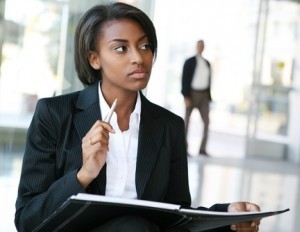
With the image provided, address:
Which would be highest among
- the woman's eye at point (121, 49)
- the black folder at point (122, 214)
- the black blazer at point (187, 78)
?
the black blazer at point (187, 78)

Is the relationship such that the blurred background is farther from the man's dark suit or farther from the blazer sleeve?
the blazer sleeve

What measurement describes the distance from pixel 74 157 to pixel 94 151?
181 millimetres

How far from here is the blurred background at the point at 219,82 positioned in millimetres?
5777

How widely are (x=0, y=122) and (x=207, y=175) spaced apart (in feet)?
8.01

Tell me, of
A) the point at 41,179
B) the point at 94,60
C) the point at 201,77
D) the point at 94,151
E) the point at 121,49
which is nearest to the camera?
the point at 94,151

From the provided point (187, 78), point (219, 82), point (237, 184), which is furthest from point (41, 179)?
point (219, 82)

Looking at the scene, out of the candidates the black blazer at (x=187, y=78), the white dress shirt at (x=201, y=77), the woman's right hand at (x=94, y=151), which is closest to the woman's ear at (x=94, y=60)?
the woman's right hand at (x=94, y=151)

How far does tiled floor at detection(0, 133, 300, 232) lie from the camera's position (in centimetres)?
475

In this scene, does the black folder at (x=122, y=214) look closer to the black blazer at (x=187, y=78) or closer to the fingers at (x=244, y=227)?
the fingers at (x=244, y=227)

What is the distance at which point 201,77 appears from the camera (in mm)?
9508

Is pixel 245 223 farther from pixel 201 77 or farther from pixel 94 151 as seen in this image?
pixel 201 77

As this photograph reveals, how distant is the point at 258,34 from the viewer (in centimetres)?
1123

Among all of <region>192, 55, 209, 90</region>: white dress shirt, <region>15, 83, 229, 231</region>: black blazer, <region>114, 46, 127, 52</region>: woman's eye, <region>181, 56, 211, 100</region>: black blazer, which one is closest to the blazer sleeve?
<region>15, 83, 229, 231</region>: black blazer

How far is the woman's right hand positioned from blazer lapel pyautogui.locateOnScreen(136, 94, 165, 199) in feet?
0.61
